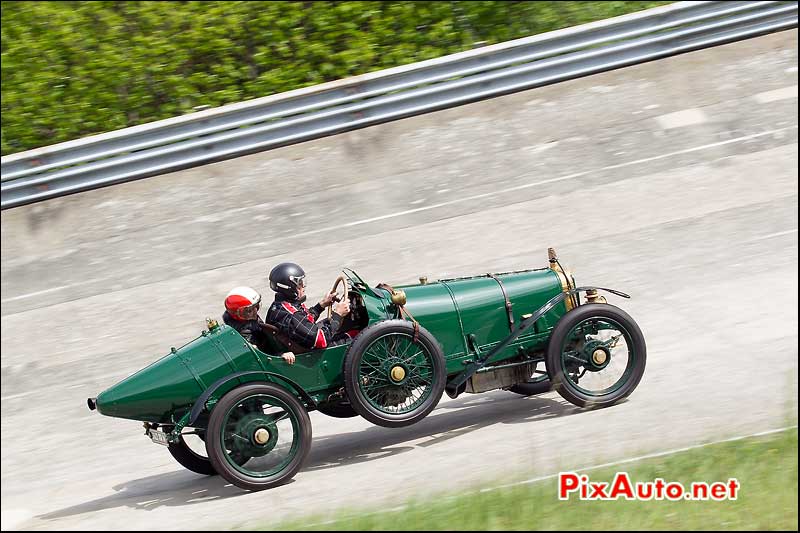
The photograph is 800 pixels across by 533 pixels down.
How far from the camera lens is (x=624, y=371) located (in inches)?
324

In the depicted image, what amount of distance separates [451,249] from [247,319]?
4590 millimetres

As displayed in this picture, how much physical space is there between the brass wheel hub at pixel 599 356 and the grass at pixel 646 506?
1480 mm

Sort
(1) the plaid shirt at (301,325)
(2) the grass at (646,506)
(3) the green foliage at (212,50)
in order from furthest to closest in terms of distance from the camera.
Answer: (3) the green foliage at (212,50) < (1) the plaid shirt at (301,325) < (2) the grass at (646,506)

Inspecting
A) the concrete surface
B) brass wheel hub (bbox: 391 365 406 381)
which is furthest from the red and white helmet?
the concrete surface

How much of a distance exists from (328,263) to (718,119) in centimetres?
542

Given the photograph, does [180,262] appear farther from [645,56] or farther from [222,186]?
[645,56]

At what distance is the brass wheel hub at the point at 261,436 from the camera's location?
7.53 metres

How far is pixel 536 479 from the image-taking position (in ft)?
22.2

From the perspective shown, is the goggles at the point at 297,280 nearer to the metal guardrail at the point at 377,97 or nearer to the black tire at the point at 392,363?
the black tire at the point at 392,363

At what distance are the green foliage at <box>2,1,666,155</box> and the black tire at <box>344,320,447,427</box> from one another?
27.5 feet

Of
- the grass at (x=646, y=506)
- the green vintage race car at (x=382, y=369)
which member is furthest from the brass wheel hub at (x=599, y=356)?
the grass at (x=646, y=506)

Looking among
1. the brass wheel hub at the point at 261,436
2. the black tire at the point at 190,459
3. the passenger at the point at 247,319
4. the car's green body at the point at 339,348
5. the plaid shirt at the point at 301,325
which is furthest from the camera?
the black tire at the point at 190,459

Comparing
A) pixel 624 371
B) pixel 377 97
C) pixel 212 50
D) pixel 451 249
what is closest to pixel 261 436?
pixel 624 371

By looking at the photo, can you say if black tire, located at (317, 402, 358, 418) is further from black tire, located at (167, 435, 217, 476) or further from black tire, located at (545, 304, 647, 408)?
black tire, located at (545, 304, 647, 408)
